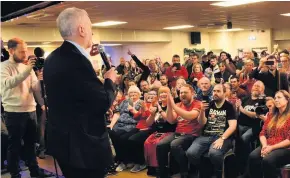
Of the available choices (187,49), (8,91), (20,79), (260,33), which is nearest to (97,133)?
(20,79)

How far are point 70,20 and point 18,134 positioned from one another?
204cm

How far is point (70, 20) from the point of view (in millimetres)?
1706

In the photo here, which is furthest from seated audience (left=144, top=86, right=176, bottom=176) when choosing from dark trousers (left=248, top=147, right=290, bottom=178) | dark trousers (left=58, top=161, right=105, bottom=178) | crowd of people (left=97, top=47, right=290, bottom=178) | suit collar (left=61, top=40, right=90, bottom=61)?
suit collar (left=61, top=40, right=90, bottom=61)

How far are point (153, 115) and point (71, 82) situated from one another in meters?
2.61

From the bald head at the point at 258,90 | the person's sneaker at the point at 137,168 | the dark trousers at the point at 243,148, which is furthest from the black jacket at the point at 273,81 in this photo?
the person's sneaker at the point at 137,168

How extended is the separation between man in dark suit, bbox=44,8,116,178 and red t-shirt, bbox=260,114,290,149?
80.0 inches

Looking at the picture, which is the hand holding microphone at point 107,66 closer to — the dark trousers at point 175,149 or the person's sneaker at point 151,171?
the dark trousers at point 175,149

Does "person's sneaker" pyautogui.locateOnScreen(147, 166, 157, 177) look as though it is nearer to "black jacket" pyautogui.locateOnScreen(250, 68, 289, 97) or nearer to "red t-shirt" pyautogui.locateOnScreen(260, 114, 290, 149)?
"red t-shirt" pyautogui.locateOnScreen(260, 114, 290, 149)

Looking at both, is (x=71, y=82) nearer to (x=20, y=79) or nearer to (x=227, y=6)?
(x=20, y=79)

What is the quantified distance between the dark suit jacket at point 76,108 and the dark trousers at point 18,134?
5.81 feet

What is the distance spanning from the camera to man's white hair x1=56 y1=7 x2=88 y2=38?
1.70 m

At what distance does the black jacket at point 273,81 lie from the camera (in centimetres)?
461

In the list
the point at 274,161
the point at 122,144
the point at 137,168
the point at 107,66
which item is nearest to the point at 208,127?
the point at 274,161

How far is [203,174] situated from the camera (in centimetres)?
367
